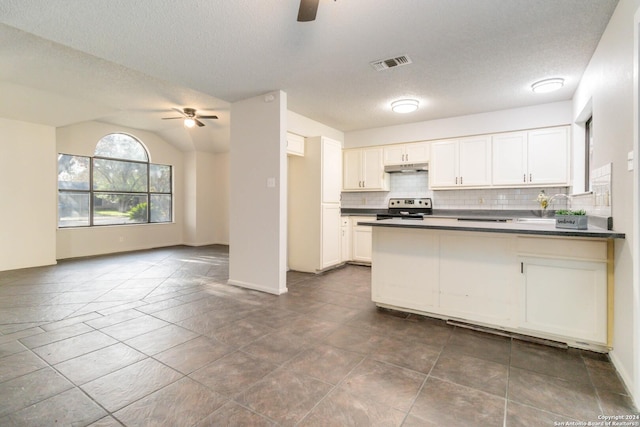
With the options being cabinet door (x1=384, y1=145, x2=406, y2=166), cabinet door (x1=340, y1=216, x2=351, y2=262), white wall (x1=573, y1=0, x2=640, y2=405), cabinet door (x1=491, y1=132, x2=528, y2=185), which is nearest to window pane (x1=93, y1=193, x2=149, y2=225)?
cabinet door (x1=340, y1=216, x2=351, y2=262)

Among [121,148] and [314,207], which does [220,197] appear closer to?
[121,148]

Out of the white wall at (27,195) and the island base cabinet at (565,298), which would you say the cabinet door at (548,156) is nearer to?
the island base cabinet at (565,298)

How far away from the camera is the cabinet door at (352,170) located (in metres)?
6.11

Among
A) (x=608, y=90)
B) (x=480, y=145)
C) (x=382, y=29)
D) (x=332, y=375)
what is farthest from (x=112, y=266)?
(x=608, y=90)

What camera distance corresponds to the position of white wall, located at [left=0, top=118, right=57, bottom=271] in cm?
514

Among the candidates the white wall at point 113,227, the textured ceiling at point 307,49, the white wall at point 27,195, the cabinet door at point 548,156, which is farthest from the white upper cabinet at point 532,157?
the white wall at point 27,195

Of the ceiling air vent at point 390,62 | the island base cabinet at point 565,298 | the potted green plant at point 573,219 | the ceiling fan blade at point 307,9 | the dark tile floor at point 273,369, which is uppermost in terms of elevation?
the ceiling air vent at point 390,62

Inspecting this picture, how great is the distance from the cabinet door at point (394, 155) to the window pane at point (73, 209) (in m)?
6.64

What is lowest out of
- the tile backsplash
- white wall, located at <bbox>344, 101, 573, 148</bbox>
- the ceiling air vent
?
the tile backsplash

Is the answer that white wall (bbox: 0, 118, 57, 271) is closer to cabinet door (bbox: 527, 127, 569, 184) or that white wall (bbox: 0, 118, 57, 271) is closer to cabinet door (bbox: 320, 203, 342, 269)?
cabinet door (bbox: 320, 203, 342, 269)

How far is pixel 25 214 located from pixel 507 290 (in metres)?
7.51

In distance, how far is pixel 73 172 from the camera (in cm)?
650

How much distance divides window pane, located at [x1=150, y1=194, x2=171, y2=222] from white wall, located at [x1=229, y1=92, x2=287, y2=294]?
4810mm

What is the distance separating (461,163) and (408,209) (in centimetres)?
121
